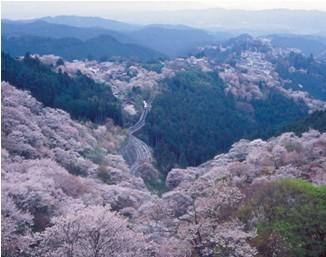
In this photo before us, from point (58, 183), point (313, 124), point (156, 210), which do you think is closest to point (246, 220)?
point (156, 210)

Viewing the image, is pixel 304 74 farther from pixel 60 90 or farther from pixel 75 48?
pixel 60 90

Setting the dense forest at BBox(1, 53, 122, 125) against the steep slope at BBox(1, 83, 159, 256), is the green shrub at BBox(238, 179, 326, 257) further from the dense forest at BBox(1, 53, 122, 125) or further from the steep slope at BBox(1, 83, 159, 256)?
the dense forest at BBox(1, 53, 122, 125)

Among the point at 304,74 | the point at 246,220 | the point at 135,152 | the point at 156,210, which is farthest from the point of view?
the point at 304,74

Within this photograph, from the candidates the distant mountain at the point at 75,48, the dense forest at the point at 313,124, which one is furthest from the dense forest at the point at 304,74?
the dense forest at the point at 313,124

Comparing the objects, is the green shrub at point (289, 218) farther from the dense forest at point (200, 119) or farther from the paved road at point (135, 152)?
the dense forest at point (200, 119)

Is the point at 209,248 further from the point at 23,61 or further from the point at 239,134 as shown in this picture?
the point at 239,134

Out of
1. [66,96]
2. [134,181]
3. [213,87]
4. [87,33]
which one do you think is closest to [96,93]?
[66,96]

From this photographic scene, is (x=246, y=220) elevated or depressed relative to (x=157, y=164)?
elevated
